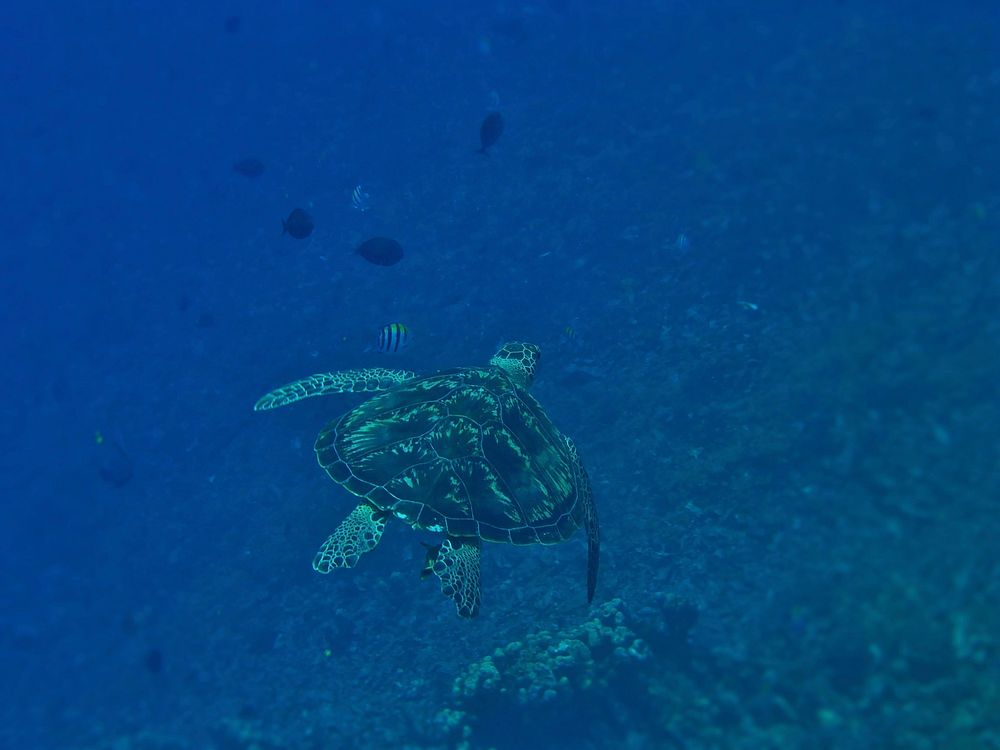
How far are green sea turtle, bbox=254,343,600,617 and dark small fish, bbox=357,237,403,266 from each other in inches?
139

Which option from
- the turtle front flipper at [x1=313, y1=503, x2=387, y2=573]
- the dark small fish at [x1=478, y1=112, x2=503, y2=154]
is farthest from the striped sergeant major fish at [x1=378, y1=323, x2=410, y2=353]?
the dark small fish at [x1=478, y1=112, x2=503, y2=154]

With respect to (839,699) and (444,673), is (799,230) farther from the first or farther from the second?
(444,673)

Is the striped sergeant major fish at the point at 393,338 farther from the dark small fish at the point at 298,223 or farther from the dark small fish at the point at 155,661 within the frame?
the dark small fish at the point at 155,661

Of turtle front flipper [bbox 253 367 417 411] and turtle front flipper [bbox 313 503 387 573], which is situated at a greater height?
turtle front flipper [bbox 253 367 417 411]

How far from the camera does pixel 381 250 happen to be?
8.82 m

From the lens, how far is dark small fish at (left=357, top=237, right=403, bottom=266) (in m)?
8.77

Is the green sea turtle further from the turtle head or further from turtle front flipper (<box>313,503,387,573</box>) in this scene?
the turtle head

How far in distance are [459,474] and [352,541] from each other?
1355mm

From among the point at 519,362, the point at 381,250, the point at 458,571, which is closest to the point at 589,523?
the point at 458,571

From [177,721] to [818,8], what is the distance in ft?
91.5

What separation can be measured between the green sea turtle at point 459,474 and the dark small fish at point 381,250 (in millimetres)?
3543

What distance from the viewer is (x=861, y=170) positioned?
12.6 meters

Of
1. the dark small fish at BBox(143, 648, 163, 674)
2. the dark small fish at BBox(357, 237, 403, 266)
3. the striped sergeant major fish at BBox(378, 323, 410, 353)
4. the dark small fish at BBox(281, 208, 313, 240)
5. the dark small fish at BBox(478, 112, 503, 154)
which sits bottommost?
the dark small fish at BBox(143, 648, 163, 674)

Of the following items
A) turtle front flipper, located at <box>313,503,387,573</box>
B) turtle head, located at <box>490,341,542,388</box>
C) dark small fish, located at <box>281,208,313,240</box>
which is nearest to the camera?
turtle front flipper, located at <box>313,503,387,573</box>
